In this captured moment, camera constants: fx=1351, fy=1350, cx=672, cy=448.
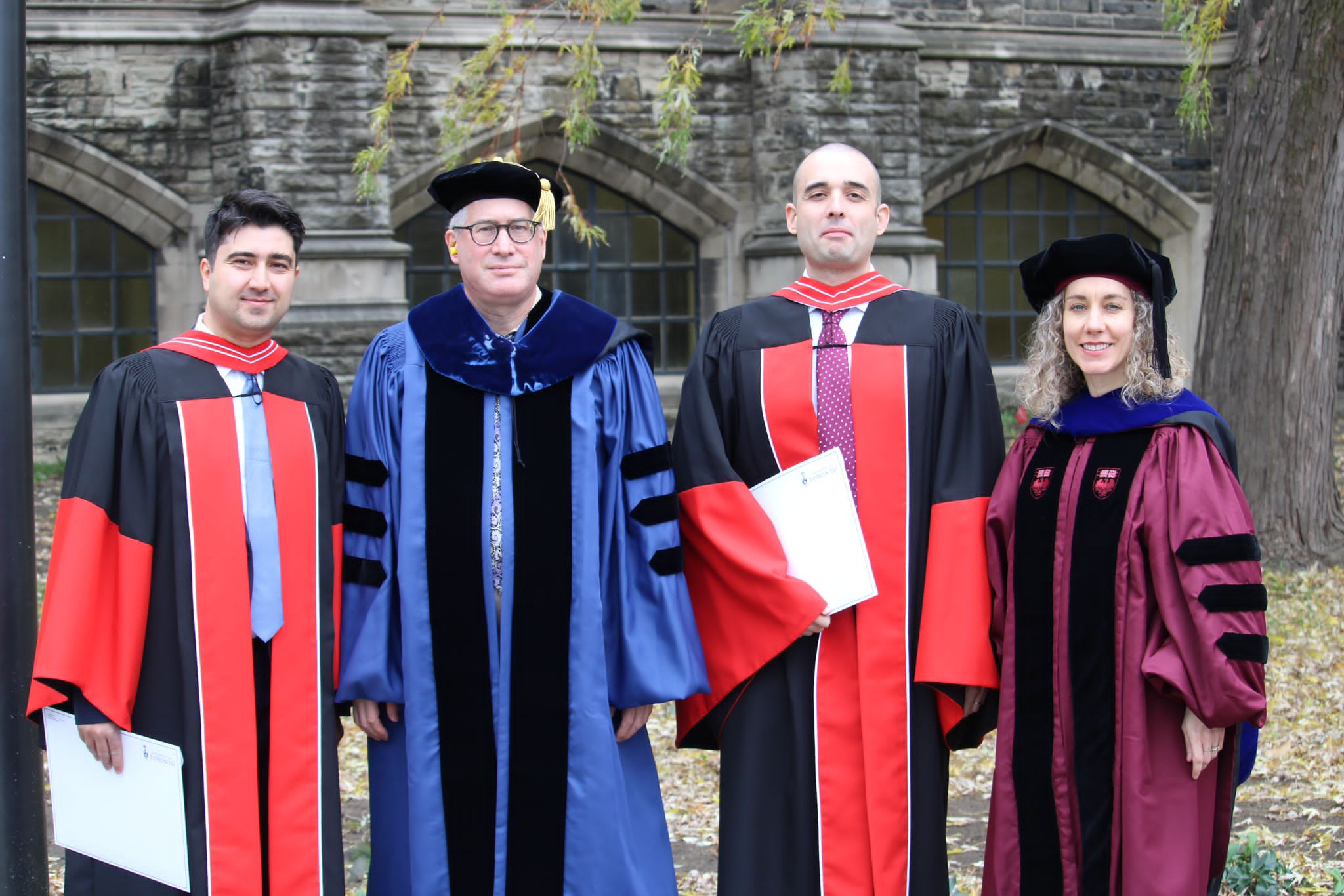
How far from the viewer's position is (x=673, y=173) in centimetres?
1174

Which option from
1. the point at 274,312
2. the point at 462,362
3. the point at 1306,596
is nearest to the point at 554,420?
the point at 462,362

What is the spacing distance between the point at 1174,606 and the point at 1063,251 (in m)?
0.81

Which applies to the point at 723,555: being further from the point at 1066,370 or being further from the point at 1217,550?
the point at 1217,550

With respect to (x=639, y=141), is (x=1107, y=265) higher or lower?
lower

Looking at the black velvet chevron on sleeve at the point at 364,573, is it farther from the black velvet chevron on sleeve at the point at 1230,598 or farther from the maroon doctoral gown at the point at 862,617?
the black velvet chevron on sleeve at the point at 1230,598

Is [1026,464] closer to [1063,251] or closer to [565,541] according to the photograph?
[1063,251]

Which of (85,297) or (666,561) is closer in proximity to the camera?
(666,561)

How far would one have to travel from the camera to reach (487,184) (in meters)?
3.07

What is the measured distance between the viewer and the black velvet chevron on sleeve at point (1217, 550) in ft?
9.00

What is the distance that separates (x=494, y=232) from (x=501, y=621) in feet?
2.91

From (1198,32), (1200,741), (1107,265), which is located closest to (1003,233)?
(1198,32)

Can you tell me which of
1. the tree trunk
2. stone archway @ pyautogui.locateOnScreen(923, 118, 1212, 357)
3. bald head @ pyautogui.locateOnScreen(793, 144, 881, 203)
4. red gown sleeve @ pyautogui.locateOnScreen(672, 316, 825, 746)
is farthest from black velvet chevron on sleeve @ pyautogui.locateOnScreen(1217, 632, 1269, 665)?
stone archway @ pyautogui.locateOnScreen(923, 118, 1212, 357)

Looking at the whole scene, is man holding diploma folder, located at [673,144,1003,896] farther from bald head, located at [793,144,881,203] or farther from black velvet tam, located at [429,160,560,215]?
black velvet tam, located at [429,160,560,215]

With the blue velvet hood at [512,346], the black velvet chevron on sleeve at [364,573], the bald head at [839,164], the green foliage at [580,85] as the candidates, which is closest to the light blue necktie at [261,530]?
the black velvet chevron on sleeve at [364,573]
